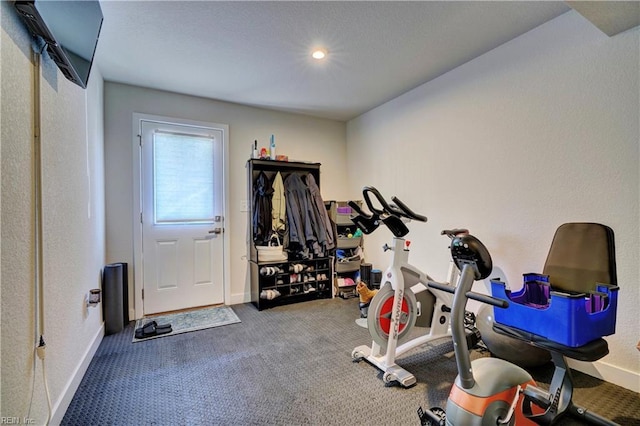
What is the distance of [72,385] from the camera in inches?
70.0

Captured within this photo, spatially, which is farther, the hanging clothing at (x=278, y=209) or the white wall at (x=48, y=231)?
the hanging clothing at (x=278, y=209)

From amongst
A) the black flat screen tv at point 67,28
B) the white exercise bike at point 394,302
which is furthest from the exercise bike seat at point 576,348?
the black flat screen tv at point 67,28

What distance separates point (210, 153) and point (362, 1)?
238 cm

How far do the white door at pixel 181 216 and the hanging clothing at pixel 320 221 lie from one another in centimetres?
114

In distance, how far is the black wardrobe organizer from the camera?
11.4 ft

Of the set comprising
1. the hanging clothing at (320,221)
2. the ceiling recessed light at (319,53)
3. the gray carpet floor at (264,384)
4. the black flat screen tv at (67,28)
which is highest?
the ceiling recessed light at (319,53)

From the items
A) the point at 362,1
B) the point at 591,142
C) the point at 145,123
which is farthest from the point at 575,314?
the point at 145,123

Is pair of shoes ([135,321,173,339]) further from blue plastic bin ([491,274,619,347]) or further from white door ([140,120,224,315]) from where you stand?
blue plastic bin ([491,274,619,347])

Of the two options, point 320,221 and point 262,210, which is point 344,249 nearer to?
point 320,221

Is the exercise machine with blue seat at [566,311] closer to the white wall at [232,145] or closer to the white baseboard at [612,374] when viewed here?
the white baseboard at [612,374]

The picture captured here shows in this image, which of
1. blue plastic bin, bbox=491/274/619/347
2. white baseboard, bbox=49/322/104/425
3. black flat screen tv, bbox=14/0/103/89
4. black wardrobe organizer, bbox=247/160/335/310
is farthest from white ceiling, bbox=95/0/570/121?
white baseboard, bbox=49/322/104/425

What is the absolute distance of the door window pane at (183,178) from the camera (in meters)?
3.26

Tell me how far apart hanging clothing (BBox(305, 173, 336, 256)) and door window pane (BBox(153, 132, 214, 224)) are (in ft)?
4.10

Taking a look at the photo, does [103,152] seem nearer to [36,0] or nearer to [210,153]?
[210,153]
